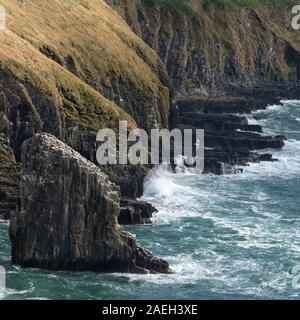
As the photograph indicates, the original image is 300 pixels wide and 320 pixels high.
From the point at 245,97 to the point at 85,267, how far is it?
111m

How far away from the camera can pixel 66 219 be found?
87062mm

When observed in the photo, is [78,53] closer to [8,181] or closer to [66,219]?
[8,181]

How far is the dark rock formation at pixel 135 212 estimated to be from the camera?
4186 inches

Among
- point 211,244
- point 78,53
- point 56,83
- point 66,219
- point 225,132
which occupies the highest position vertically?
point 78,53

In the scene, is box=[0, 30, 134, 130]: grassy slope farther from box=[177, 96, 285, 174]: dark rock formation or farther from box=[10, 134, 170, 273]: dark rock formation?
box=[10, 134, 170, 273]: dark rock formation

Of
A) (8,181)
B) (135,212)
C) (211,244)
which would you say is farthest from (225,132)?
(211,244)

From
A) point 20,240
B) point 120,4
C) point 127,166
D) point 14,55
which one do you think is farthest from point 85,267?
point 120,4

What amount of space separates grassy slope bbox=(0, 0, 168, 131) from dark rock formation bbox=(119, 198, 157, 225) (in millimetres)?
16165

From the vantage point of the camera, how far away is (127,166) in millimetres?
118812

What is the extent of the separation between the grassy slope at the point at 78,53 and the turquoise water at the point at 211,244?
1480cm

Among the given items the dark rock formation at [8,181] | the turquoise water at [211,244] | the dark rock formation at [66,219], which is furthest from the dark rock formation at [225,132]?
the dark rock formation at [66,219]

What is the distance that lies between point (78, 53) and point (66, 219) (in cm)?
5401

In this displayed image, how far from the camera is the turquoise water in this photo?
83.8 meters
